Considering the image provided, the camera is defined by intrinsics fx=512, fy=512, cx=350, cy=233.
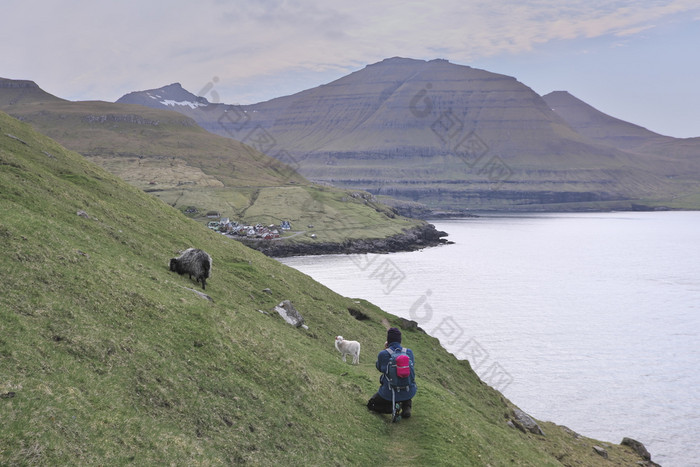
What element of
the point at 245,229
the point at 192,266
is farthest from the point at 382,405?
the point at 245,229

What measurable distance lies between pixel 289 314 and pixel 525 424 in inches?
692

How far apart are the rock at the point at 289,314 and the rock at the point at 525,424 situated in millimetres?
15779

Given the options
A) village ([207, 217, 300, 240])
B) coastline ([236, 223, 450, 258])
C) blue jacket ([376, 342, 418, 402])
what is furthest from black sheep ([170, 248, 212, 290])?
village ([207, 217, 300, 240])

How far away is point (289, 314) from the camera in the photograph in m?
31.8

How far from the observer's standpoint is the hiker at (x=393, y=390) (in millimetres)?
19484

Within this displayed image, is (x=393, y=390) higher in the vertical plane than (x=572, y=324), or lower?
lower

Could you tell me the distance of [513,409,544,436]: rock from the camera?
111 ft

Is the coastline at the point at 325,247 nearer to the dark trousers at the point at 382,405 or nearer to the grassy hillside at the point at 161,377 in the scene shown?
the grassy hillside at the point at 161,377

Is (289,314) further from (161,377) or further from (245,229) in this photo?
(245,229)

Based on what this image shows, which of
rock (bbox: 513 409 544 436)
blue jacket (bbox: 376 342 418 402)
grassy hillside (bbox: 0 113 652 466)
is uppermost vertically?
blue jacket (bbox: 376 342 418 402)

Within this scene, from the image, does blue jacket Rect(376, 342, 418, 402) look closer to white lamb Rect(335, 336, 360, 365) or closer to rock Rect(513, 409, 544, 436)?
white lamb Rect(335, 336, 360, 365)

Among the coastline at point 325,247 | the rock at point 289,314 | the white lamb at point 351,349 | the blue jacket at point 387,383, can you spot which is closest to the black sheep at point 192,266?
the rock at point 289,314

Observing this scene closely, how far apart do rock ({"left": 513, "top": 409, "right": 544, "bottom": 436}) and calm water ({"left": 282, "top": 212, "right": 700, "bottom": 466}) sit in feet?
51.7

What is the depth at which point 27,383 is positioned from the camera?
12.7 m
